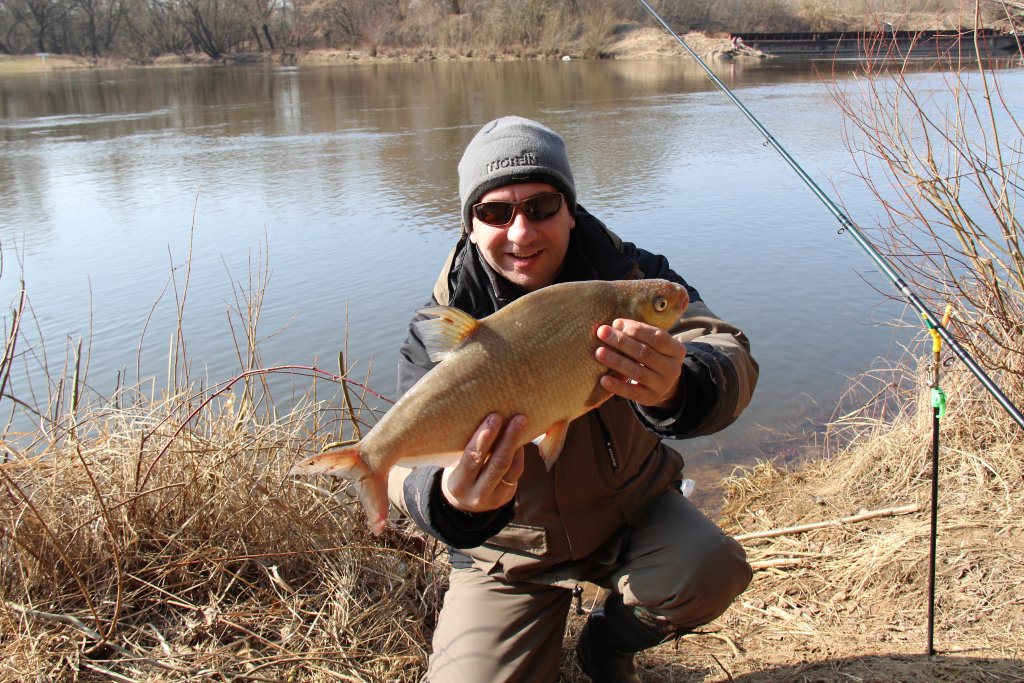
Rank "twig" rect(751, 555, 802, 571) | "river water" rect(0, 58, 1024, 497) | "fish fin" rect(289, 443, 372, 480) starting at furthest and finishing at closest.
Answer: "river water" rect(0, 58, 1024, 497) → "twig" rect(751, 555, 802, 571) → "fish fin" rect(289, 443, 372, 480)

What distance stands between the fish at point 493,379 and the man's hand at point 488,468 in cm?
3

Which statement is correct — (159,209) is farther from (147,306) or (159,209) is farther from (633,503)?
(633,503)

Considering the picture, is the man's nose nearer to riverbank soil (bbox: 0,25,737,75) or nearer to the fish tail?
the fish tail

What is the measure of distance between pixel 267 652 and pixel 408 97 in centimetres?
2564

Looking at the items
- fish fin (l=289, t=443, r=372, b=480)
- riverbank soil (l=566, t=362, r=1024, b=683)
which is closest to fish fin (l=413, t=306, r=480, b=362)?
fish fin (l=289, t=443, r=372, b=480)

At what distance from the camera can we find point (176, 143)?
699 inches

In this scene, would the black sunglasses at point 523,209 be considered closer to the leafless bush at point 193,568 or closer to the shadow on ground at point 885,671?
the leafless bush at point 193,568

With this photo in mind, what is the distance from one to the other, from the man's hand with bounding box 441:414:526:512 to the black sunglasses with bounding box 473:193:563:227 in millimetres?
777

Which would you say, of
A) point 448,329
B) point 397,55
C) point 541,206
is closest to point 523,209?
point 541,206

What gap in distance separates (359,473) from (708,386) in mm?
1002

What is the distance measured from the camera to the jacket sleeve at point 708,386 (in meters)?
2.29

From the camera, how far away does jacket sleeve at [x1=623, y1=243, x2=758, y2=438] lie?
2.29m

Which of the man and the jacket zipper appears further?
the jacket zipper

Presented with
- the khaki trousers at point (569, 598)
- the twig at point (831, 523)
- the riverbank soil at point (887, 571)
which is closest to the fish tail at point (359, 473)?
the khaki trousers at point (569, 598)
